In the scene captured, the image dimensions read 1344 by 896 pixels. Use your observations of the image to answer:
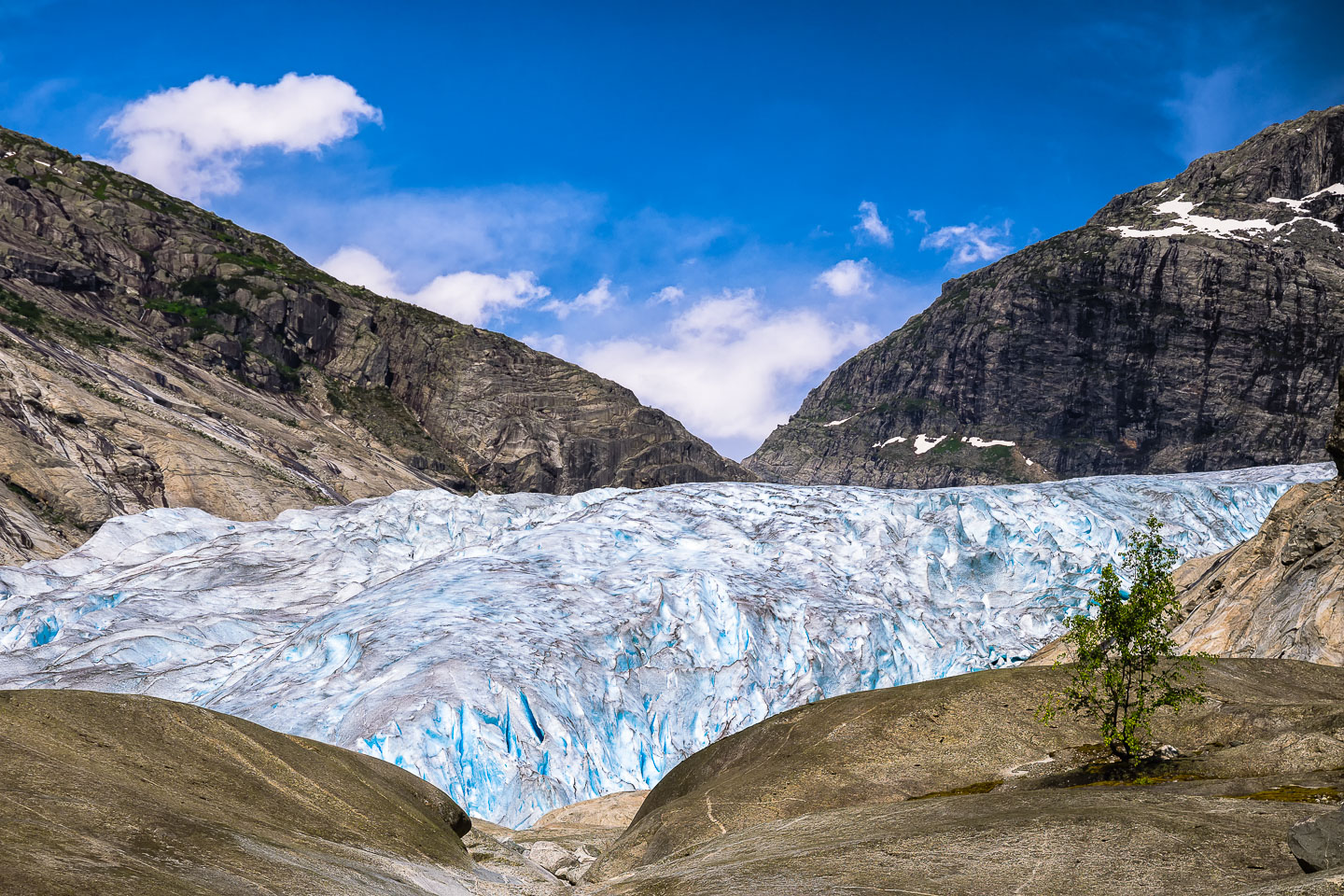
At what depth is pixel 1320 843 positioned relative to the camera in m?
9.48

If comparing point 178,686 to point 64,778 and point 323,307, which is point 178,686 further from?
point 323,307

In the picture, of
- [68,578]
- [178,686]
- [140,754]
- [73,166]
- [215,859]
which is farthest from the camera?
[73,166]

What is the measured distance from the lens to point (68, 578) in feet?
162

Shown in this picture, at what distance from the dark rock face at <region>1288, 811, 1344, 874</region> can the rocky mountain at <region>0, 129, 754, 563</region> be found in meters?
64.0

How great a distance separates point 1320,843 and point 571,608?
32.5 m

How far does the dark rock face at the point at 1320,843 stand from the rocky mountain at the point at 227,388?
63994 millimetres

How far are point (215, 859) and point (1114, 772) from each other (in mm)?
Result: 12985

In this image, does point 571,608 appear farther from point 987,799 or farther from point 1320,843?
point 1320,843

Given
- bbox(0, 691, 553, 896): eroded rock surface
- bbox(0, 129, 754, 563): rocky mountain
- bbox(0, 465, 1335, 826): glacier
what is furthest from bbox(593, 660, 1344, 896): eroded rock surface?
bbox(0, 129, 754, 563): rocky mountain

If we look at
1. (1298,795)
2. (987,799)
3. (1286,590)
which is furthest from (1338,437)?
(987,799)

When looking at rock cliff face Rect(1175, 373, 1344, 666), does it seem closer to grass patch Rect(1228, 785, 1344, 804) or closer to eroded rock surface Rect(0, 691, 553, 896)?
grass patch Rect(1228, 785, 1344, 804)

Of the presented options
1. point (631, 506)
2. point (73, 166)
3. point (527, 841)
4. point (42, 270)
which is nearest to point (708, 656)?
point (631, 506)

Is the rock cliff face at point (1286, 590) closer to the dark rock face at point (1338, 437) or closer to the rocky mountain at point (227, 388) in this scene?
the dark rock face at point (1338, 437)

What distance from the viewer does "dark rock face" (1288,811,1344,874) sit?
9.35 metres
